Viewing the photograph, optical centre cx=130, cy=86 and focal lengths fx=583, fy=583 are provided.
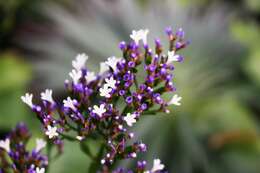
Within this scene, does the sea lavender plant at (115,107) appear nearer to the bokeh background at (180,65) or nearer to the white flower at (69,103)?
the white flower at (69,103)

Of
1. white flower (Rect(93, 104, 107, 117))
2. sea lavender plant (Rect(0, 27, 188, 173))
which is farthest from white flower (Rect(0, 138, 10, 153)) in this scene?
white flower (Rect(93, 104, 107, 117))

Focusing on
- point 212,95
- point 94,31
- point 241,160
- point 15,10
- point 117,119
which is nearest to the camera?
point 117,119

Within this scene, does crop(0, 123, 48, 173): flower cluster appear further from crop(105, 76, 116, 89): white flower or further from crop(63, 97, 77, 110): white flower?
A: crop(105, 76, 116, 89): white flower

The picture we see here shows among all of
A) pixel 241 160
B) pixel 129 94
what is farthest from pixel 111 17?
pixel 129 94

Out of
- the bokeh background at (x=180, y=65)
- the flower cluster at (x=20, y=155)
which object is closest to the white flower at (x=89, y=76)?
the flower cluster at (x=20, y=155)

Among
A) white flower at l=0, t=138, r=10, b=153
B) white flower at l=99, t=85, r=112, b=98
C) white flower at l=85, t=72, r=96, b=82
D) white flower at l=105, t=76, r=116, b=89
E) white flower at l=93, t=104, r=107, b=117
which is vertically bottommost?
white flower at l=93, t=104, r=107, b=117

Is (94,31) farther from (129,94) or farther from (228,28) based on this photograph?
(129,94)

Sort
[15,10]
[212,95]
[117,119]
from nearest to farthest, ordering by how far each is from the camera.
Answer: [117,119], [212,95], [15,10]

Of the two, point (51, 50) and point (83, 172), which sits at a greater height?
point (51, 50)
